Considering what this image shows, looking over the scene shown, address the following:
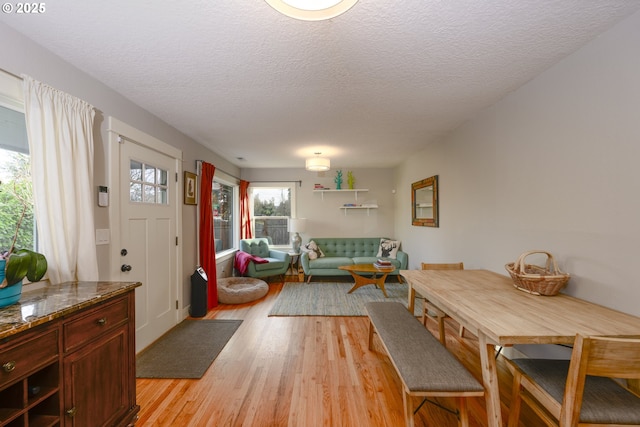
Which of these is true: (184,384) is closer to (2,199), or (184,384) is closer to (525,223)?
(2,199)

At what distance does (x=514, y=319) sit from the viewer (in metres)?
1.34

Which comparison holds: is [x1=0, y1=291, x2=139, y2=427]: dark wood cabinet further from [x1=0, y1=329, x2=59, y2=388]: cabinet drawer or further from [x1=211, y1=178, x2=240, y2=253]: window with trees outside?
[x1=211, y1=178, x2=240, y2=253]: window with trees outside

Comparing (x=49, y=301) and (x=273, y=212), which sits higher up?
(x=273, y=212)

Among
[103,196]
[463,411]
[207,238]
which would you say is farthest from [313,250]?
[463,411]

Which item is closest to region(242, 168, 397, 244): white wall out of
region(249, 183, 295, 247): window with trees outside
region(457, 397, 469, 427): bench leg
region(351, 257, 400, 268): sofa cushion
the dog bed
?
region(249, 183, 295, 247): window with trees outside

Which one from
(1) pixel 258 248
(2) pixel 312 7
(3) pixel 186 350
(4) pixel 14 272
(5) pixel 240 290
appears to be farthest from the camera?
(1) pixel 258 248

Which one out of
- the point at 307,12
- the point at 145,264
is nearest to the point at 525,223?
the point at 307,12

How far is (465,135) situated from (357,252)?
3.30 metres

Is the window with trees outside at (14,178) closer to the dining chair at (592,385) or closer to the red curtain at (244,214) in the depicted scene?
the dining chair at (592,385)

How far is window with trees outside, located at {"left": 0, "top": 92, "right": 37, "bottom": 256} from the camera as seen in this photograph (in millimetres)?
1524

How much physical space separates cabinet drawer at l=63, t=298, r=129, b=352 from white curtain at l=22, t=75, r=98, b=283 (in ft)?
1.66

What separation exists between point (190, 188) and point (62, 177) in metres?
1.77

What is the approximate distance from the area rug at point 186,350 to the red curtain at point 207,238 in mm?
533

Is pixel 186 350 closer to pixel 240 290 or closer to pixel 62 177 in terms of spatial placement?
pixel 240 290
